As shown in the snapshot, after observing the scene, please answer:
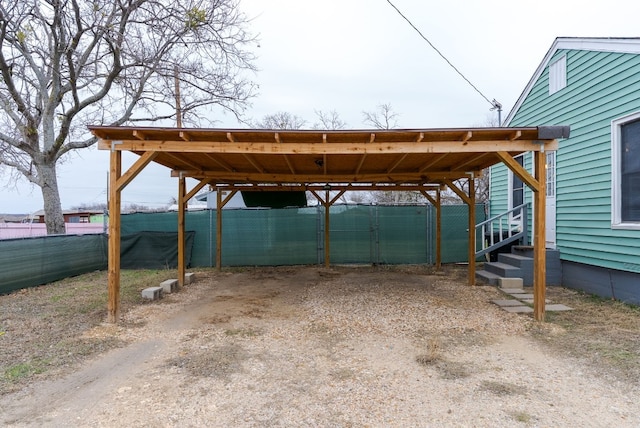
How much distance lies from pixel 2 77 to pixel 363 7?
30.7 feet

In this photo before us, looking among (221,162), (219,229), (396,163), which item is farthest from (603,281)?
(219,229)

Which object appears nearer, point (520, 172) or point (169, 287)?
point (520, 172)

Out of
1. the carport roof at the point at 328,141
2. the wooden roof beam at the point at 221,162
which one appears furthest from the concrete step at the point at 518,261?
the wooden roof beam at the point at 221,162

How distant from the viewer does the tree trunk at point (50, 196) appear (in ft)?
35.0

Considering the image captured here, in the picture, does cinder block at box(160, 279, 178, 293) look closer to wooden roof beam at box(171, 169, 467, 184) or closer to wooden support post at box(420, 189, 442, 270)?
wooden roof beam at box(171, 169, 467, 184)

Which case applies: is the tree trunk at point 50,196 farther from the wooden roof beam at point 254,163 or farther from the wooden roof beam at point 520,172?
the wooden roof beam at point 520,172

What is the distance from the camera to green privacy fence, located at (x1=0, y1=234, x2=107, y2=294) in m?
7.20

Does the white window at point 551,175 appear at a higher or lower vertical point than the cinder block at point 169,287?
higher

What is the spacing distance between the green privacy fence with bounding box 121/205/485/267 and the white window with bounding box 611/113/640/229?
16.7 ft

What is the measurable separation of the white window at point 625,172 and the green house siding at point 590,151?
0.11 meters

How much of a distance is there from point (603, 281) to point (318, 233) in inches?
264

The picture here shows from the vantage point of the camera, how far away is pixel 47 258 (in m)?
8.24

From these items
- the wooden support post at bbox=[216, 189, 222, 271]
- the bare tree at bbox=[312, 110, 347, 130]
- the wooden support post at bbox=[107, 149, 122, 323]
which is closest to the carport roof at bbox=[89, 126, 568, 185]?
the wooden support post at bbox=[107, 149, 122, 323]

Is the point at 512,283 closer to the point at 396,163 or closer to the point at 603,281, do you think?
the point at 603,281
